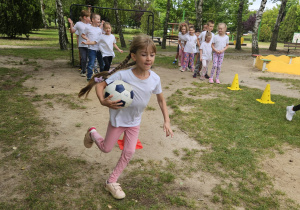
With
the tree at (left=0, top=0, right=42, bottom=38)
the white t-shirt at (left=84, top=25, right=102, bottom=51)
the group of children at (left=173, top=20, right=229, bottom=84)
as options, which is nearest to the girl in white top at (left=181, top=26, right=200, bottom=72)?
the group of children at (left=173, top=20, right=229, bottom=84)

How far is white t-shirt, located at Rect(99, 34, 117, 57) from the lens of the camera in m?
7.17

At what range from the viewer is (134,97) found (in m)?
2.53

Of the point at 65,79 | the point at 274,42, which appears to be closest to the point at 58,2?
the point at 65,79

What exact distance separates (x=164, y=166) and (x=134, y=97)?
1328 mm

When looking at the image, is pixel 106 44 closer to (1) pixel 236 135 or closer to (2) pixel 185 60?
(2) pixel 185 60

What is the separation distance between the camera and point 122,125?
8.45 ft

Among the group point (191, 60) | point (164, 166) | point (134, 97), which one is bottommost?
point (164, 166)

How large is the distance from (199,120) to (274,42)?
21.7 meters

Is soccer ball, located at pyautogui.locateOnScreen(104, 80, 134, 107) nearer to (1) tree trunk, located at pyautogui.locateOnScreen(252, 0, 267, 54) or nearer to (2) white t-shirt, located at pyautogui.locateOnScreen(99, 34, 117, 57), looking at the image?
(2) white t-shirt, located at pyautogui.locateOnScreen(99, 34, 117, 57)

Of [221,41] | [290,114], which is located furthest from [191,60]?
[290,114]

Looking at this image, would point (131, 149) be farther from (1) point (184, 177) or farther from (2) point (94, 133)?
(1) point (184, 177)

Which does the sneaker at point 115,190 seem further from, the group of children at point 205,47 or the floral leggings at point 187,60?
the floral leggings at point 187,60

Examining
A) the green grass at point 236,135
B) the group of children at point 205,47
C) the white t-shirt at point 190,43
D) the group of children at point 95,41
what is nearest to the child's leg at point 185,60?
the group of children at point 205,47

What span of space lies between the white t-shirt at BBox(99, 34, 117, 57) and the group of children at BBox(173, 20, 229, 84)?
3311 millimetres
